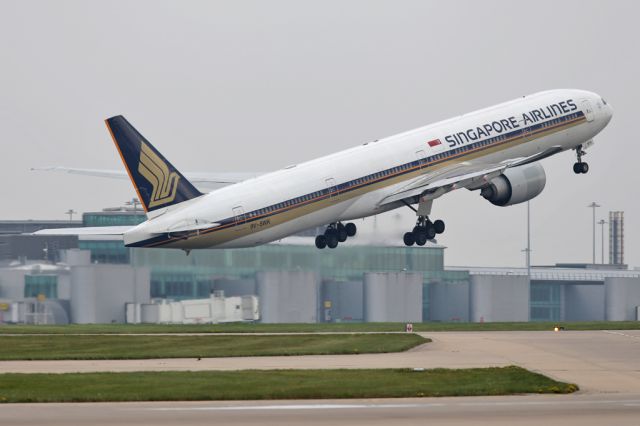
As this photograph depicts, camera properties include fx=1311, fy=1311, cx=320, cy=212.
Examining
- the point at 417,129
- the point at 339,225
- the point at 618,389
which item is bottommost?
the point at 618,389

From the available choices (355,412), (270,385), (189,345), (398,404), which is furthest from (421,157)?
(355,412)

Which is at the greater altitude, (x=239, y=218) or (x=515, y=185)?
(x=515, y=185)

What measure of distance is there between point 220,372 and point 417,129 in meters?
27.5

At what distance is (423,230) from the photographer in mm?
72312

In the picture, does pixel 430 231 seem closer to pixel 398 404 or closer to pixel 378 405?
pixel 398 404

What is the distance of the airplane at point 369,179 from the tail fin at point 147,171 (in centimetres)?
5

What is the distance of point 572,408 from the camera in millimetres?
35688

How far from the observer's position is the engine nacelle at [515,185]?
72.6 m

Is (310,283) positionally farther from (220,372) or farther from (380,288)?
(220,372)

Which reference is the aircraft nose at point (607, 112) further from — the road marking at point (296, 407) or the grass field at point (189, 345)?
the road marking at point (296, 407)

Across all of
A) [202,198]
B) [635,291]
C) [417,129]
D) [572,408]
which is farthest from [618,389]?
[635,291]

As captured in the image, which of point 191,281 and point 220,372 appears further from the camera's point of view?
point 191,281

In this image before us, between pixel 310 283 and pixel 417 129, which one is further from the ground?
pixel 417 129

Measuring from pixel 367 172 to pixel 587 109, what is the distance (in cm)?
1673
